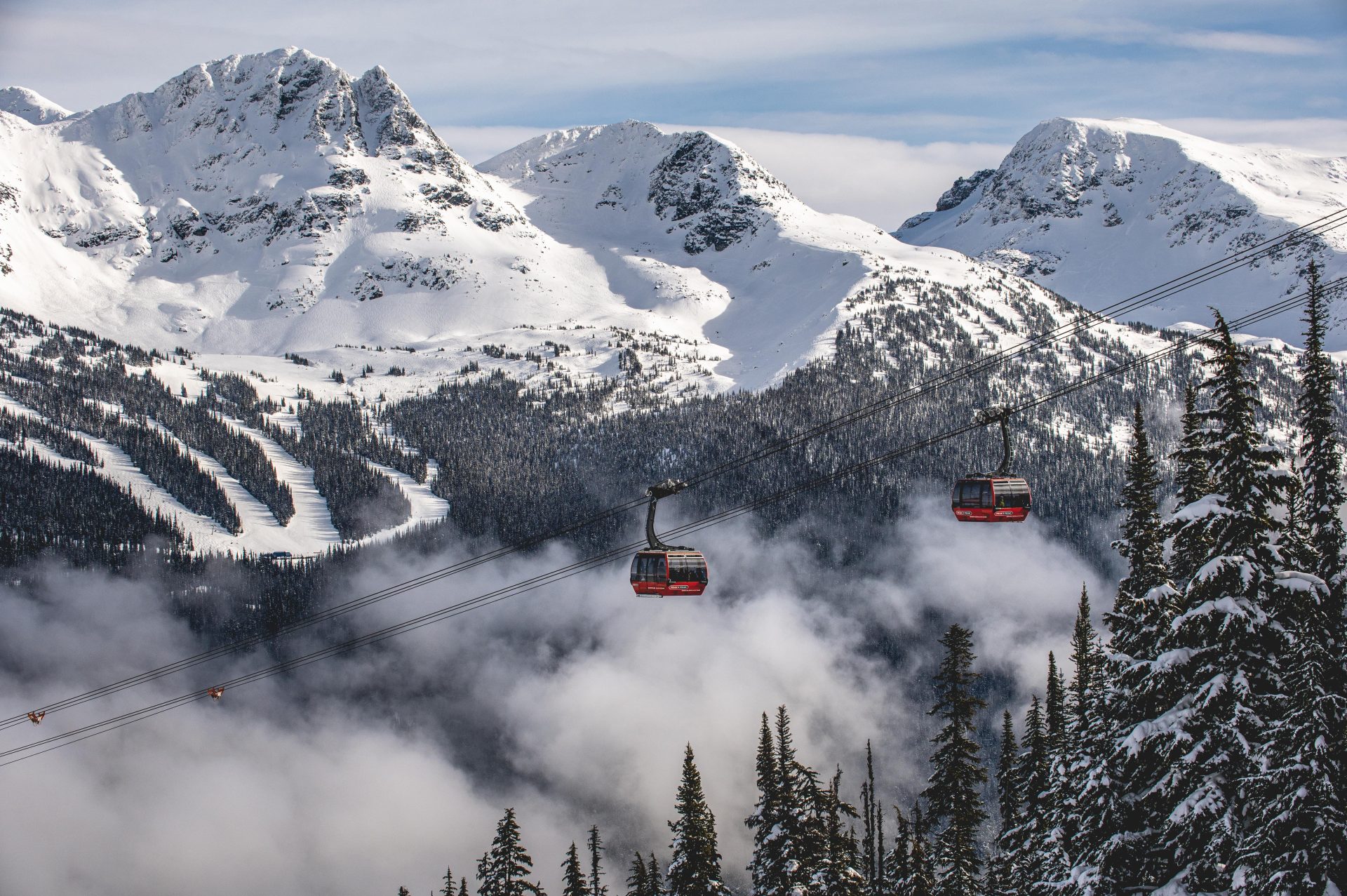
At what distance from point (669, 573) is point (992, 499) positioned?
49.1 feet

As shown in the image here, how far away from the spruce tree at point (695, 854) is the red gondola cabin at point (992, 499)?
18.5 meters

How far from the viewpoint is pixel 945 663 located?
60.1 meters

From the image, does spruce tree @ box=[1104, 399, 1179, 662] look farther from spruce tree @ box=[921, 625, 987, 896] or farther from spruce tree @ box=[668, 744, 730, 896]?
spruce tree @ box=[668, 744, 730, 896]

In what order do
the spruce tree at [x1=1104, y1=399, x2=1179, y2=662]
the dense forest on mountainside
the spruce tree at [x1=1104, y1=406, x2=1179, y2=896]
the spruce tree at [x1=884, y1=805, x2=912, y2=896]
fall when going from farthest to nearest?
the spruce tree at [x1=884, y1=805, x2=912, y2=896]
the spruce tree at [x1=1104, y1=399, x2=1179, y2=662]
the spruce tree at [x1=1104, y1=406, x2=1179, y2=896]
the dense forest on mountainside

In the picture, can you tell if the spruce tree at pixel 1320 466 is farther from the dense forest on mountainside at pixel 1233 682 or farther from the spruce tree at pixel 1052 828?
the spruce tree at pixel 1052 828

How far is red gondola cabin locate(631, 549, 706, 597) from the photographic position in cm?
5429

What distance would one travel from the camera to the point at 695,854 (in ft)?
212

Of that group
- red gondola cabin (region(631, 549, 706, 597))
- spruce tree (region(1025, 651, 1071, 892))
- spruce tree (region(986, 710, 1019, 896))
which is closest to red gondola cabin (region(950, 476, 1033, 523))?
spruce tree (region(1025, 651, 1071, 892))

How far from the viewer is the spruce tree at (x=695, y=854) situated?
64125mm

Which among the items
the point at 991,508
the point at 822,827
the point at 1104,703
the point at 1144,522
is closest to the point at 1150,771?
the point at 1104,703

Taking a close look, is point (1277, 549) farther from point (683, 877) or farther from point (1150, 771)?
point (683, 877)

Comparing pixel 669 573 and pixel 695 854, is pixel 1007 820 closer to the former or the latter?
pixel 695 854

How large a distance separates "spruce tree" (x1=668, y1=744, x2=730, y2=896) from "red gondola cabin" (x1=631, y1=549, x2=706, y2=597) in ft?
45.3

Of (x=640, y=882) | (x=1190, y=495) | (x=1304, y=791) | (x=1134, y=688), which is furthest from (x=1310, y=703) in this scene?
(x=640, y=882)
